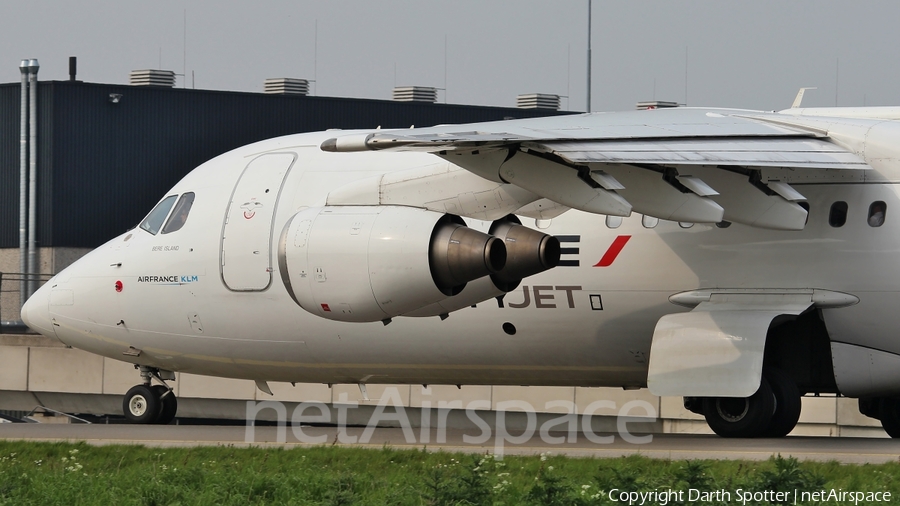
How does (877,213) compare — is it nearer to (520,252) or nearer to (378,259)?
(520,252)

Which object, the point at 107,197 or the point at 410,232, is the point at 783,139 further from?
the point at 107,197

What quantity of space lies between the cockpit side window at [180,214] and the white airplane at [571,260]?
0.04m

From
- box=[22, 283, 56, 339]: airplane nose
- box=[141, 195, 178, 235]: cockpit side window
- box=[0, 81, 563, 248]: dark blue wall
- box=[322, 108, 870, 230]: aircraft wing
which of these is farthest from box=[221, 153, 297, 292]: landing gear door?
box=[0, 81, 563, 248]: dark blue wall

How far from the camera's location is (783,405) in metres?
13.9

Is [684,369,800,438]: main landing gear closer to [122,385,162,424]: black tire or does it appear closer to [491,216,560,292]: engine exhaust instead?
[491,216,560,292]: engine exhaust

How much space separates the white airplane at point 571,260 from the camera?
12.3 metres

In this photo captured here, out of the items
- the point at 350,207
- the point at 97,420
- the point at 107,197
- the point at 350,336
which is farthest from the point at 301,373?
the point at 107,197

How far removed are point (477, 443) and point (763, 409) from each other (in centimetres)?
307

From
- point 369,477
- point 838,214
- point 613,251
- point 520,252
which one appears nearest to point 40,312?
point 520,252

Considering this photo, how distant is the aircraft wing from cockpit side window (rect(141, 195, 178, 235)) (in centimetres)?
589

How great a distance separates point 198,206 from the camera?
1656 cm

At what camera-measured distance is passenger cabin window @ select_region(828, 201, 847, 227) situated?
13.5 metres

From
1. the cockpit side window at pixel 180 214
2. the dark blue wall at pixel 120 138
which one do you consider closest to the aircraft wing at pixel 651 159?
the cockpit side window at pixel 180 214

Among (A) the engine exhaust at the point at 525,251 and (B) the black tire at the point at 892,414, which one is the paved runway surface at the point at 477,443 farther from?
(A) the engine exhaust at the point at 525,251
